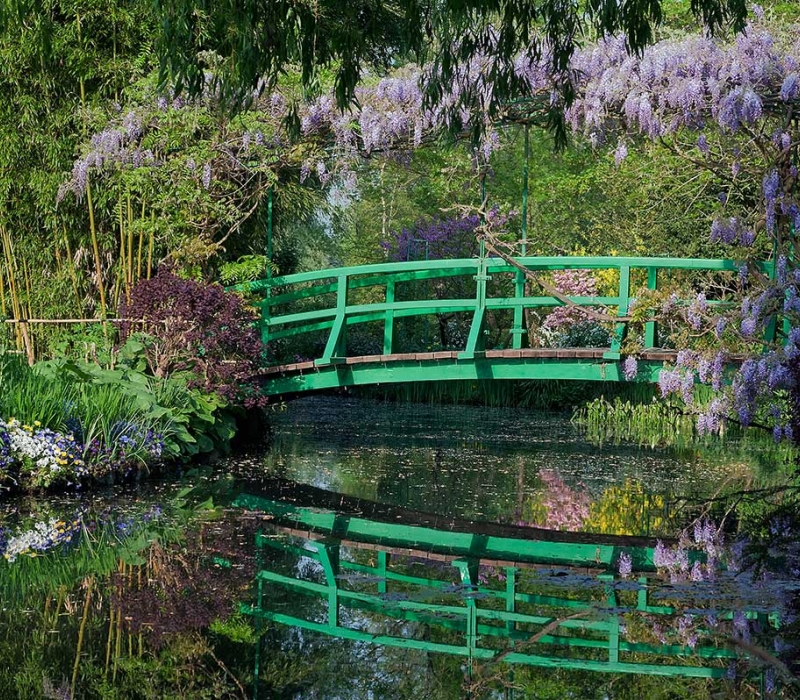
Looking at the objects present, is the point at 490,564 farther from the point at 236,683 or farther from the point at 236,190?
the point at 236,190

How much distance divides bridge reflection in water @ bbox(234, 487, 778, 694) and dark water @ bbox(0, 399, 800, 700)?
12 millimetres

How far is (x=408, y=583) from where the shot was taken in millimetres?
4914

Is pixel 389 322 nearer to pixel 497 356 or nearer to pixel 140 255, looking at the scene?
pixel 497 356

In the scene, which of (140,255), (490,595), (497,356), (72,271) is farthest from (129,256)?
(490,595)

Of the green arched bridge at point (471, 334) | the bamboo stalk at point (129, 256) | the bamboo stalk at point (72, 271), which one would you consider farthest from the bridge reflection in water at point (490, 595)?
the bamboo stalk at point (72, 271)

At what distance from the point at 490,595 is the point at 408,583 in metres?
0.34

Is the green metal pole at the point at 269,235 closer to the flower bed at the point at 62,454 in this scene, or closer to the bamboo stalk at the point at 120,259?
the bamboo stalk at the point at 120,259

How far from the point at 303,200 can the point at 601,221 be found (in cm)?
383

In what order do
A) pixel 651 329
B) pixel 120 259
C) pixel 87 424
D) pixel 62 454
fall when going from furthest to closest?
pixel 120 259, pixel 651 329, pixel 87 424, pixel 62 454

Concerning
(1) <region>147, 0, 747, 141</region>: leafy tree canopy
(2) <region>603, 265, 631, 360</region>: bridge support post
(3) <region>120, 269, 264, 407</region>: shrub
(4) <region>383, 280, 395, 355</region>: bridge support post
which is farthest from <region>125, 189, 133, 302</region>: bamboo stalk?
(1) <region>147, 0, 747, 141</region>: leafy tree canopy

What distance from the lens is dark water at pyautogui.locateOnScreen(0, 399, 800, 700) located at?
3.70 meters

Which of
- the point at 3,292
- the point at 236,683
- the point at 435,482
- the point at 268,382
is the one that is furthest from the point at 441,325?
the point at 236,683

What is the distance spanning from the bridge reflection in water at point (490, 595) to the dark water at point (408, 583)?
1 cm

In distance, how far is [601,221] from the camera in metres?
13.3
